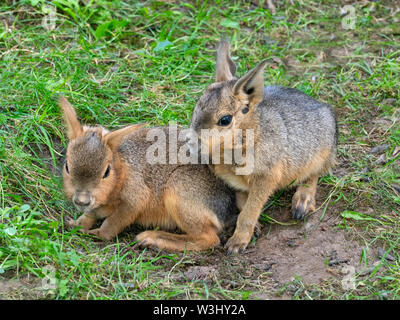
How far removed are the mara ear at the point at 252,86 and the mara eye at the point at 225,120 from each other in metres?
0.21

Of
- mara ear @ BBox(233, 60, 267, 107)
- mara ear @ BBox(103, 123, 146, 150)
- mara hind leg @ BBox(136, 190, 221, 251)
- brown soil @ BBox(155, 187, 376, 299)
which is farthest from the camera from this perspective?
mara hind leg @ BBox(136, 190, 221, 251)

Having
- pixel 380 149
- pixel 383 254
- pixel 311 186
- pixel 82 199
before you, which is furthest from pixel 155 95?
pixel 383 254

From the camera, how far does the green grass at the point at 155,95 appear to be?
444cm

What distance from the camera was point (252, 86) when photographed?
16.2ft

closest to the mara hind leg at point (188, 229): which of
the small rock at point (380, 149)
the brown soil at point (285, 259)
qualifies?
the brown soil at point (285, 259)

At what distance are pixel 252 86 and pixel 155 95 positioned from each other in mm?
1932

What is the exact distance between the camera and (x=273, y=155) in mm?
5160

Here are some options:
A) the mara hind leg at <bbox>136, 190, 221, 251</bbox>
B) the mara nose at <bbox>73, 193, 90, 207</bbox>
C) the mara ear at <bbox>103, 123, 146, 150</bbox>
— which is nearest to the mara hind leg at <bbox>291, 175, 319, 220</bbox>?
the mara hind leg at <bbox>136, 190, 221, 251</bbox>

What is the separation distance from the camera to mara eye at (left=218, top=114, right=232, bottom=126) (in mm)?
4844

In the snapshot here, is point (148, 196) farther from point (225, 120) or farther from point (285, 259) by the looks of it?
point (285, 259)

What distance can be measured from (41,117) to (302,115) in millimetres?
2559

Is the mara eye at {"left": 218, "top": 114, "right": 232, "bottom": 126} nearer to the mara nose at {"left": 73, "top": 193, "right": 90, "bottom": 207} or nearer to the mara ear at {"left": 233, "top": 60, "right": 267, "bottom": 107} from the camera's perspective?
the mara ear at {"left": 233, "top": 60, "right": 267, "bottom": 107}

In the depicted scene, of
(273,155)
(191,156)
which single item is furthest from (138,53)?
(273,155)

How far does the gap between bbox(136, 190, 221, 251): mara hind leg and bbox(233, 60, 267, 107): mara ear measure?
1.02 metres
